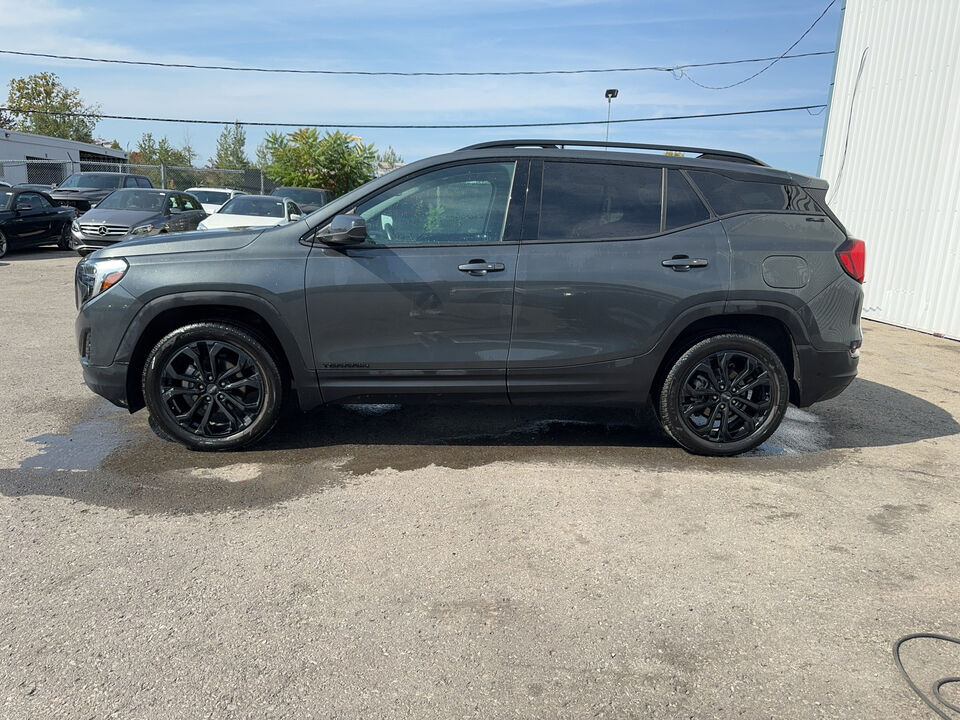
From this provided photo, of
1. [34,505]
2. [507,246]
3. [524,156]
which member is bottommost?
[34,505]

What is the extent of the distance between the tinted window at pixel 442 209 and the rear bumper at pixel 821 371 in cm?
215

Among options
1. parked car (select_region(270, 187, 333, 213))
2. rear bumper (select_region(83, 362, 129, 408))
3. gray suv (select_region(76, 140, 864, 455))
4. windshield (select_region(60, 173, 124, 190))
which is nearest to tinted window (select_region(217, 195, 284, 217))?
parked car (select_region(270, 187, 333, 213))

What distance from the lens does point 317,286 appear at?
4500 mm

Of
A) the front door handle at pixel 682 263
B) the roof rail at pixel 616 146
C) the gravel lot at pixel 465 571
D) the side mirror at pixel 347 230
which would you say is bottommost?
the gravel lot at pixel 465 571

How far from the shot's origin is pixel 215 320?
460 centimetres

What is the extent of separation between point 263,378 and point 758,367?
3160mm

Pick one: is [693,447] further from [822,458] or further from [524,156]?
[524,156]

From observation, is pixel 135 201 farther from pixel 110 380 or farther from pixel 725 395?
pixel 725 395

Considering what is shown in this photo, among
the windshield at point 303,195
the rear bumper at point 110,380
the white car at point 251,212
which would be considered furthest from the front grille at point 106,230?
the rear bumper at point 110,380

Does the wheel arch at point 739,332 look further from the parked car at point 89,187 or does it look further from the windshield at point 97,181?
the windshield at point 97,181

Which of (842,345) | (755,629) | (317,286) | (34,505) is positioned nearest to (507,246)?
(317,286)

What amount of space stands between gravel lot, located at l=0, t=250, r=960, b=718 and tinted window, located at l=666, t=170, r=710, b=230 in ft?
5.05

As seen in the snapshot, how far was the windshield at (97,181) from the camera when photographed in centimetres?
2145

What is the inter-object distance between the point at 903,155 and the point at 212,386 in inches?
418
